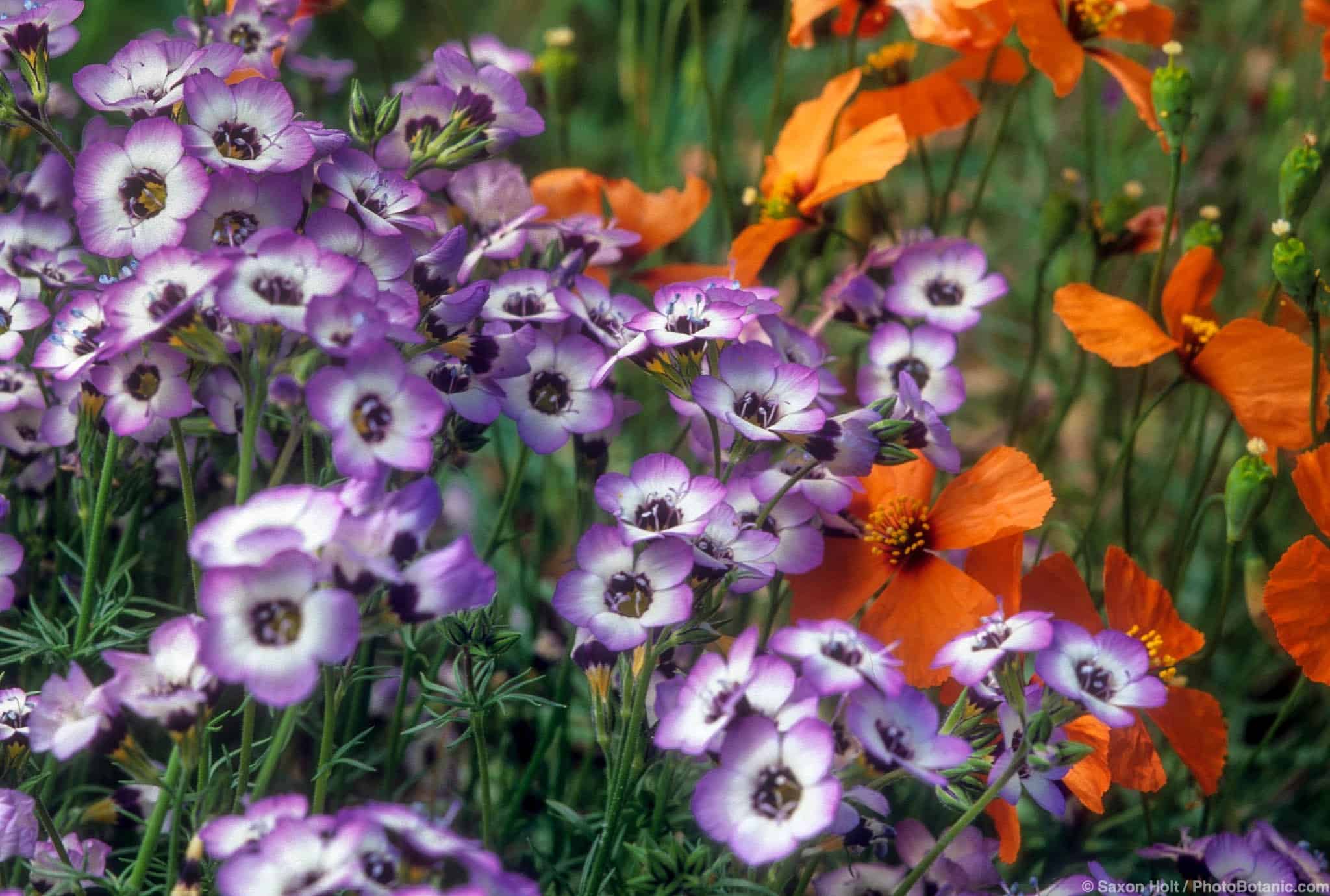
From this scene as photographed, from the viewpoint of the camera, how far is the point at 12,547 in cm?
82

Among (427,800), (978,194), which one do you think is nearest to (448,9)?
(978,194)

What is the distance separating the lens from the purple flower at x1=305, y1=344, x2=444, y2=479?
66 cm

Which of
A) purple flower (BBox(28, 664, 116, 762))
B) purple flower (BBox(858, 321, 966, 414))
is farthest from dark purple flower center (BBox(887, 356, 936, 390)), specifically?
purple flower (BBox(28, 664, 116, 762))

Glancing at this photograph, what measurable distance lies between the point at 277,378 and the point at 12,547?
0.85ft

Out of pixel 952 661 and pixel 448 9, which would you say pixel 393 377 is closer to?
pixel 952 661

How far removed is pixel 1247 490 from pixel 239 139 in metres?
0.82

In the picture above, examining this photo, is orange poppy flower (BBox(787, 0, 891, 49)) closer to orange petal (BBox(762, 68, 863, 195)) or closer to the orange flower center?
orange petal (BBox(762, 68, 863, 195))

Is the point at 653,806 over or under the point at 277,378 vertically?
under

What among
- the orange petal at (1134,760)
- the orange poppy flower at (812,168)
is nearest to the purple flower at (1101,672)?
the orange petal at (1134,760)

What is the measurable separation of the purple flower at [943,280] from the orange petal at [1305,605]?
1.10ft

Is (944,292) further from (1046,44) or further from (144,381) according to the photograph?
(144,381)

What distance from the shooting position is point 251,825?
62 cm

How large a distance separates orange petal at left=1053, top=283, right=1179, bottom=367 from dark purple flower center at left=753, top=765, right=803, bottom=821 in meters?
0.53

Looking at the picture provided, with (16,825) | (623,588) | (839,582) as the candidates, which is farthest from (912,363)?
(16,825)
